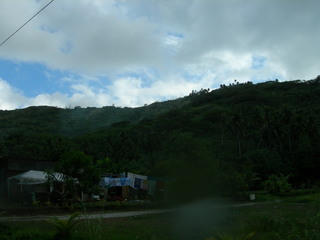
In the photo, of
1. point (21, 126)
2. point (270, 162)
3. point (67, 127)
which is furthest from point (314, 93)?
point (21, 126)

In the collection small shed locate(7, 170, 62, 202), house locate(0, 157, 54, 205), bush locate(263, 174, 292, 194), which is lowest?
bush locate(263, 174, 292, 194)

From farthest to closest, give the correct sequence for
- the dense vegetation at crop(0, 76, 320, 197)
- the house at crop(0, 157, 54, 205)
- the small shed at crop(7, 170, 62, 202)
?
the dense vegetation at crop(0, 76, 320, 197) → the house at crop(0, 157, 54, 205) → the small shed at crop(7, 170, 62, 202)

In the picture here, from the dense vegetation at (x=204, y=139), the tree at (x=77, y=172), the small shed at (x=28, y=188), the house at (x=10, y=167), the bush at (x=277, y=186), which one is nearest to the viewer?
the tree at (x=77, y=172)

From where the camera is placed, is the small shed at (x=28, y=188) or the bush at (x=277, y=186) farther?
the bush at (x=277, y=186)

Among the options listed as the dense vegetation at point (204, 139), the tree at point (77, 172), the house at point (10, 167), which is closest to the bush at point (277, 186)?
the dense vegetation at point (204, 139)

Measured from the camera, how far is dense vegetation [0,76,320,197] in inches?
1584

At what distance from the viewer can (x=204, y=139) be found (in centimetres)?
7750

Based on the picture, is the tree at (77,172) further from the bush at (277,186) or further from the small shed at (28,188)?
the bush at (277,186)

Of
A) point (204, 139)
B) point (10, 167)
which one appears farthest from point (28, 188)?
point (204, 139)

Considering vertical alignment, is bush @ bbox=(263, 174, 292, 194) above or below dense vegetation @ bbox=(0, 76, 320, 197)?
below

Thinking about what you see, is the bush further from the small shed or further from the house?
the small shed

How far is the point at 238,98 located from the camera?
14450 cm

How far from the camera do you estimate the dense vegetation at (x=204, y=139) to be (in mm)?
40237

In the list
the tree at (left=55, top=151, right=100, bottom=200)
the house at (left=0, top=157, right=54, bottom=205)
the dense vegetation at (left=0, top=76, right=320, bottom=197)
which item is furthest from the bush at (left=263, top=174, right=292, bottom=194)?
the tree at (left=55, top=151, right=100, bottom=200)
